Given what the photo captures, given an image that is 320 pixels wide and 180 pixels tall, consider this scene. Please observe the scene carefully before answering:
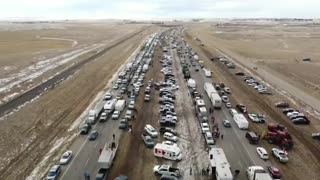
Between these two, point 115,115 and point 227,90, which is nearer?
Result: point 115,115

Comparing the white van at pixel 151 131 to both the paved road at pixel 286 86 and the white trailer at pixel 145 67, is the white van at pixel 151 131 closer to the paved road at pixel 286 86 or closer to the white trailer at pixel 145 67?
the paved road at pixel 286 86

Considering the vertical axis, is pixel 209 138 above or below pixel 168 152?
below

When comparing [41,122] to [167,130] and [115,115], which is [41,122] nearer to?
[115,115]

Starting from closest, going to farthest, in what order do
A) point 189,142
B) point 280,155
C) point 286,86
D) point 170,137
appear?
point 280,155
point 189,142
point 170,137
point 286,86

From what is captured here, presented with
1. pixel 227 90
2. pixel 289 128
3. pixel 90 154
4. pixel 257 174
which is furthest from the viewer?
pixel 227 90

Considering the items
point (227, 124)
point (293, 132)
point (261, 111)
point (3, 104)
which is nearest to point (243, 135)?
point (227, 124)

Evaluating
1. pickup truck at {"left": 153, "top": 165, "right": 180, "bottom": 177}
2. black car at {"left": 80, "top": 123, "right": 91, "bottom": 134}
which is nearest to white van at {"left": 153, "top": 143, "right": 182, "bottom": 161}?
pickup truck at {"left": 153, "top": 165, "right": 180, "bottom": 177}

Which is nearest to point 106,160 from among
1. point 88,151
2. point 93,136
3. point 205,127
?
point 88,151
